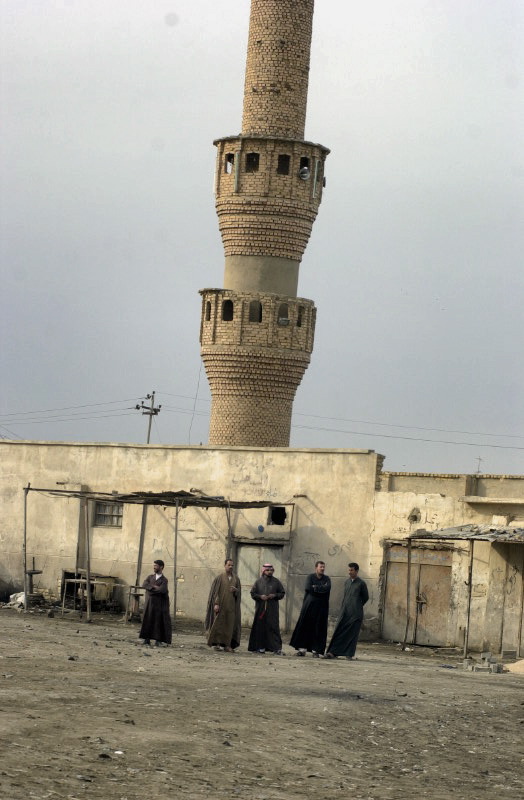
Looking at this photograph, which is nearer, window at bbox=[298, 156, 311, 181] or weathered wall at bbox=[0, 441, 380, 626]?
weathered wall at bbox=[0, 441, 380, 626]

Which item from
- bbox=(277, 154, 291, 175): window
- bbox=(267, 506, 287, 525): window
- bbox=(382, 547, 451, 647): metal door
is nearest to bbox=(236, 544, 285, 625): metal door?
bbox=(267, 506, 287, 525): window

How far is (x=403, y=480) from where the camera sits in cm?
2327

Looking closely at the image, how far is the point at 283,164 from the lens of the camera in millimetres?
33156

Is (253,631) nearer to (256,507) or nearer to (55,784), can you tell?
(256,507)

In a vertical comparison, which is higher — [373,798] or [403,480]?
[403,480]

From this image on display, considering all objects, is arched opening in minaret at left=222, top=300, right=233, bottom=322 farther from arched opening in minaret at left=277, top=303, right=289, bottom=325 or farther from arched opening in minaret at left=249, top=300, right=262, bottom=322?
arched opening in minaret at left=277, top=303, right=289, bottom=325

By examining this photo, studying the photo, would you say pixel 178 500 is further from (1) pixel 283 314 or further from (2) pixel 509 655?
(1) pixel 283 314

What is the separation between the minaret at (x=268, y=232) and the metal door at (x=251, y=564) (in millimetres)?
8080

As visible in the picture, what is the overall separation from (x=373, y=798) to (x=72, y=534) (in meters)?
18.0

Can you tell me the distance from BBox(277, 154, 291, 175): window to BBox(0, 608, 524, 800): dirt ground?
18.4 meters

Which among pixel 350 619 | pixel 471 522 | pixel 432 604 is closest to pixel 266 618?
pixel 350 619

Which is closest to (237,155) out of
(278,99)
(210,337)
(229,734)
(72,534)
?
(278,99)

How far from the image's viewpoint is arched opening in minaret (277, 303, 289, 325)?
3316 cm

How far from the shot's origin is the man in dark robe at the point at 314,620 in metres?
18.3
